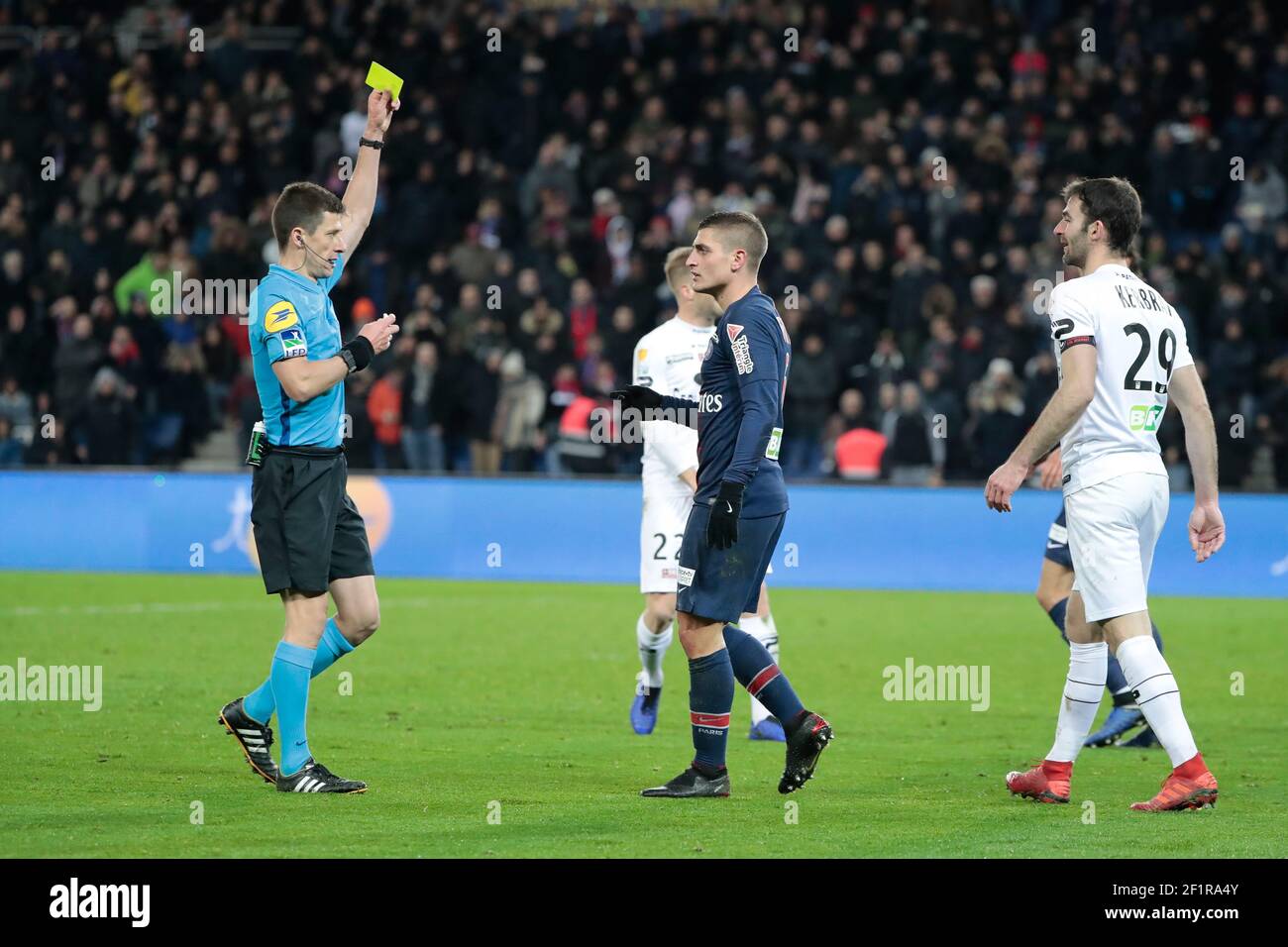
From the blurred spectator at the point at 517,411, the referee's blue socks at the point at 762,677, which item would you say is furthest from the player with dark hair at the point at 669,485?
the blurred spectator at the point at 517,411

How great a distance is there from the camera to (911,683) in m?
12.4

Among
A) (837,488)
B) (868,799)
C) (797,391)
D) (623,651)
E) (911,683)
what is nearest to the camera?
(868,799)

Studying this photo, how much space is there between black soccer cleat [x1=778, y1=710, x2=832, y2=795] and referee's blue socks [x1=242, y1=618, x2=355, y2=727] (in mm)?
1935

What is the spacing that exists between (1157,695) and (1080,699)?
0.47 m

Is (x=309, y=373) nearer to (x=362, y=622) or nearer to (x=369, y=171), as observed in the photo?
(x=362, y=622)

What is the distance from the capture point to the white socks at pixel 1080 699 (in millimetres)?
7785

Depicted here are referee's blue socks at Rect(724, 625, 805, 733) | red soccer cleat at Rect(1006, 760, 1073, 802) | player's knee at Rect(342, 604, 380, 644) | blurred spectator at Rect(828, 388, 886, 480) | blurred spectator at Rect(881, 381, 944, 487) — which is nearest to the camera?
referee's blue socks at Rect(724, 625, 805, 733)

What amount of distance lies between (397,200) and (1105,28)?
10165 millimetres

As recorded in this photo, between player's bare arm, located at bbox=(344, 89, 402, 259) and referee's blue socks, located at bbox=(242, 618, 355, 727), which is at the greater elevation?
player's bare arm, located at bbox=(344, 89, 402, 259)

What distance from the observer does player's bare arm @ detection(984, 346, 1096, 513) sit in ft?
23.5

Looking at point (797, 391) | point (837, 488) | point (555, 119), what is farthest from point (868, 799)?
point (555, 119)

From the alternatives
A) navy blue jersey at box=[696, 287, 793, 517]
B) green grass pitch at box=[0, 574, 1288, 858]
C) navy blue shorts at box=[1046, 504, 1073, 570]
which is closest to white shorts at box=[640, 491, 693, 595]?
green grass pitch at box=[0, 574, 1288, 858]

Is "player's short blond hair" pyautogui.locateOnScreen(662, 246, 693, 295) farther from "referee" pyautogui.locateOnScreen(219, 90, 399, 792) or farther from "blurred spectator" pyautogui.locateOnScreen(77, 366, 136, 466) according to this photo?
"blurred spectator" pyautogui.locateOnScreen(77, 366, 136, 466)

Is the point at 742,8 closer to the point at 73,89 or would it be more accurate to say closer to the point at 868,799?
the point at 73,89
